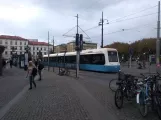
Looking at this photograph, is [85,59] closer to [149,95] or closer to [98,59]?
[98,59]

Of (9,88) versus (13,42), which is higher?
(13,42)

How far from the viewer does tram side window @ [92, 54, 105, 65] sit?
2826 centimetres

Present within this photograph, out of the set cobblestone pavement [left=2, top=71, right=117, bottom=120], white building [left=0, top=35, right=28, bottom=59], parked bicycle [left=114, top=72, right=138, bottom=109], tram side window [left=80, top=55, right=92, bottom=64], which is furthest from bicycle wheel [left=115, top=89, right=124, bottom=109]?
white building [left=0, top=35, right=28, bottom=59]

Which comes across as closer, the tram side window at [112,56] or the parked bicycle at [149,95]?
the parked bicycle at [149,95]

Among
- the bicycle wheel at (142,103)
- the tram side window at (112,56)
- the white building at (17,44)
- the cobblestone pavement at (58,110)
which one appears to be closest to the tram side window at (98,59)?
the tram side window at (112,56)

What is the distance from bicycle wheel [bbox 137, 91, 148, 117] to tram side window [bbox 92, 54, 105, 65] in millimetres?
21213

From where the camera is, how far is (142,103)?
22.2 feet

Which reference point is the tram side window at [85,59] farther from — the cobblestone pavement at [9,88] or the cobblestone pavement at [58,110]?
the cobblestone pavement at [58,110]

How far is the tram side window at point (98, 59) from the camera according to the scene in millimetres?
28259

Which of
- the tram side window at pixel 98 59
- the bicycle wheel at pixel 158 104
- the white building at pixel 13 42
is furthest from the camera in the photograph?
the white building at pixel 13 42

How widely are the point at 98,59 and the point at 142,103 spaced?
22655 mm

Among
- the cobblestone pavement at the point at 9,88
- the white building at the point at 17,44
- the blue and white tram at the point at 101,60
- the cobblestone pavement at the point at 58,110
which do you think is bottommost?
the cobblestone pavement at the point at 9,88

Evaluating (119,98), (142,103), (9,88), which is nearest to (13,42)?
(9,88)

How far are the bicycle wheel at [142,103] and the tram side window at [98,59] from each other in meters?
21.2
